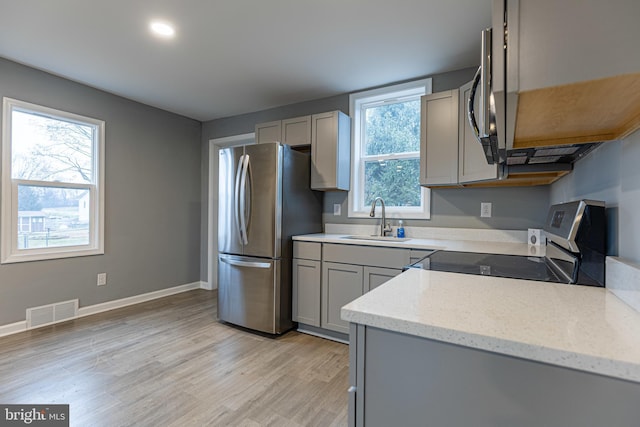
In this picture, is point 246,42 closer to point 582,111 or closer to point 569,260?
point 582,111

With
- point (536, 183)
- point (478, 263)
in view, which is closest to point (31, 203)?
point (478, 263)

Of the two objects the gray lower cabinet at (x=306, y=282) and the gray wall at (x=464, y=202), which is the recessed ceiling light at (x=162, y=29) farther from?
the gray lower cabinet at (x=306, y=282)

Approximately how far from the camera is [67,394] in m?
1.85

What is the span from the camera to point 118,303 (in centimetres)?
354

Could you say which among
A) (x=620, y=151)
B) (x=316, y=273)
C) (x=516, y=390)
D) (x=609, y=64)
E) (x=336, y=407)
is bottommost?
(x=336, y=407)

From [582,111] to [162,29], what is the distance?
2.60 metres

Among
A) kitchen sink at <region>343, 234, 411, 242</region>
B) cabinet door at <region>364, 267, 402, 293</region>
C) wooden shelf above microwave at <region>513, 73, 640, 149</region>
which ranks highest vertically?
wooden shelf above microwave at <region>513, 73, 640, 149</region>

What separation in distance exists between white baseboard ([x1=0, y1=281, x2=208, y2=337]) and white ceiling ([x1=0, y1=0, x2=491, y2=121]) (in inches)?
95.0

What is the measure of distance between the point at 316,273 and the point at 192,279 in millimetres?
2480

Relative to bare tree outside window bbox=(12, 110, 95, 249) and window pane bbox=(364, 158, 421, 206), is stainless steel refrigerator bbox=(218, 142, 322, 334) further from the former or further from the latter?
bare tree outside window bbox=(12, 110, 95, 249)

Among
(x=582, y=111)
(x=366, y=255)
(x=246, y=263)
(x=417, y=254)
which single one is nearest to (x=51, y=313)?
(x=246, y=263)

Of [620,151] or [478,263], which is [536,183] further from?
[620,151]

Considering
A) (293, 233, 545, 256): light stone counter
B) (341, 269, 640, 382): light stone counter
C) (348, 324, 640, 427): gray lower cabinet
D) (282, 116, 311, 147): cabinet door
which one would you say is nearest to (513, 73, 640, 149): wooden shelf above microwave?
(341, 269, 640, 382): light stone counter

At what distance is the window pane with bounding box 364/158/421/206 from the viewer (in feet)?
9.96
